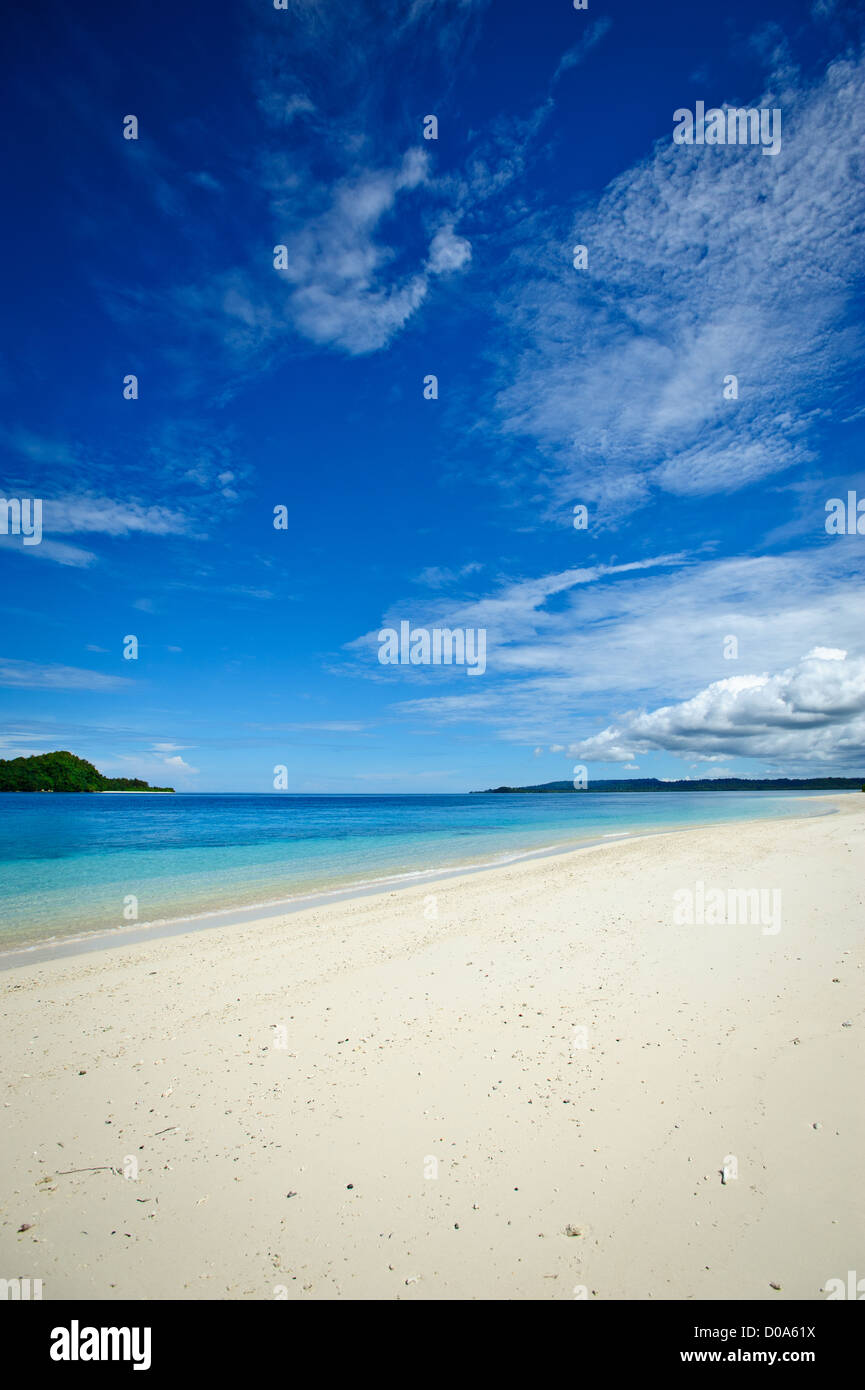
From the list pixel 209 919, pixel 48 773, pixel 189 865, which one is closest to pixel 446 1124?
pixel 209 919

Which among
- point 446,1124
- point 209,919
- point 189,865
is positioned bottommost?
point 189,865

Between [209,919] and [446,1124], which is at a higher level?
[446,1124]

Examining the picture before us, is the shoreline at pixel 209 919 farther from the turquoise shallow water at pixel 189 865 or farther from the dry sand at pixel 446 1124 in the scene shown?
the dry sand at pixel 446 1124

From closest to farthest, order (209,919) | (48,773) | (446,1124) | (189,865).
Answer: (446,1124)
(209,919)
(189,865)
(48,773)

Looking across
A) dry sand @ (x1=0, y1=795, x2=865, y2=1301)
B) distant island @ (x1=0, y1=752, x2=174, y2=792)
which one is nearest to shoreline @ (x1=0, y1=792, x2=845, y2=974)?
dry sand @ (x1=0, y1=795, x2=865, y2=1301)

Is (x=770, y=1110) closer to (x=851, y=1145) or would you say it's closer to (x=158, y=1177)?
(x=851, y=1145)

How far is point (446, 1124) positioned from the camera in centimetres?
527

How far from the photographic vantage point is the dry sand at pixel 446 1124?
12.7ft

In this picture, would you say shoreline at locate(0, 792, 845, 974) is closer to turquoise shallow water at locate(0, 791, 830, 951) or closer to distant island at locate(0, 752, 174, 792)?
turquoise shallow water at locate(0, 791, 830, 951)

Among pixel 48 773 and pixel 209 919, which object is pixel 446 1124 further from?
pixel 48 773

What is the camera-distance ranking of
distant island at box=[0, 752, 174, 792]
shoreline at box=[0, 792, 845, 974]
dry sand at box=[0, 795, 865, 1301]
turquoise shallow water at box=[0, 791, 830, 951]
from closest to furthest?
1. dry sand at box=[0, 795, 865, 1301]
2. shoreline at box=[0, 792, 845, 974]
3. turquoise shallow water at box=[0, 791, 830, 951]
4. distant island at box=[0, 752, 174, 792]

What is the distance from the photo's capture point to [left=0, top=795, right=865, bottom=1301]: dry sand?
3871 mm
